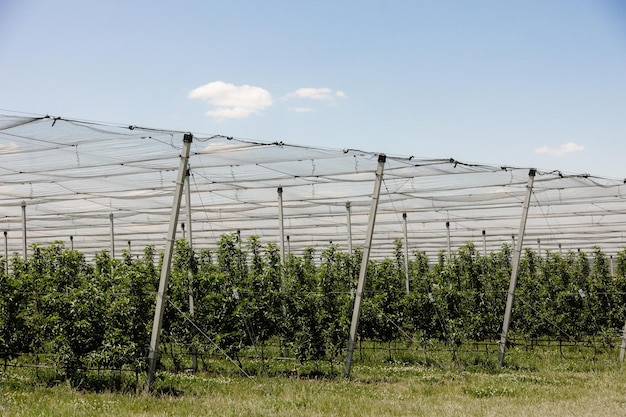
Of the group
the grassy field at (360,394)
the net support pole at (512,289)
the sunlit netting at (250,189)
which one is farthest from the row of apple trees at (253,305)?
the sunlit netting at (250,189)

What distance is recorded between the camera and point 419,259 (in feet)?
60.0

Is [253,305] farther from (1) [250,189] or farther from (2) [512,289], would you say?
(2) [512,289]

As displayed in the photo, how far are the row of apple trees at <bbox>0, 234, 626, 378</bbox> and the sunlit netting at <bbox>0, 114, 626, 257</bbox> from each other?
1581 millimetres

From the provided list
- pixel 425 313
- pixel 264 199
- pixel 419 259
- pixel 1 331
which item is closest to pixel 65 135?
pixel 1 331

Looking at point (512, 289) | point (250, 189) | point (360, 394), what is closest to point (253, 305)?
point (360, 394)

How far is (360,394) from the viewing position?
955 cm

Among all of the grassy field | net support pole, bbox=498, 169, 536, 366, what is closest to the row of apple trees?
net support pole, bbox=498, 169, 536, 366

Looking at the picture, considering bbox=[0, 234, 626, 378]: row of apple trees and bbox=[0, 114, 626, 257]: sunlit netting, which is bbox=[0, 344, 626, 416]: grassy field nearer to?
bbox=[0, 234, 626, 378]: row of apple trees

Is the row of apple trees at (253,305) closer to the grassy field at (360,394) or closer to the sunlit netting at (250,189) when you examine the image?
the grassy field at (360,394)

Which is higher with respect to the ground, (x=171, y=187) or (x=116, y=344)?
(x=171, y=187)

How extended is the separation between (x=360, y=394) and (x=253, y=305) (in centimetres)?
320

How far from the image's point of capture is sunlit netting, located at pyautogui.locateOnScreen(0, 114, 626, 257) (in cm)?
1120

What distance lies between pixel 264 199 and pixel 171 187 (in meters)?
2.91

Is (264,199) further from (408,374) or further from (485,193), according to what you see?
(408,374)
